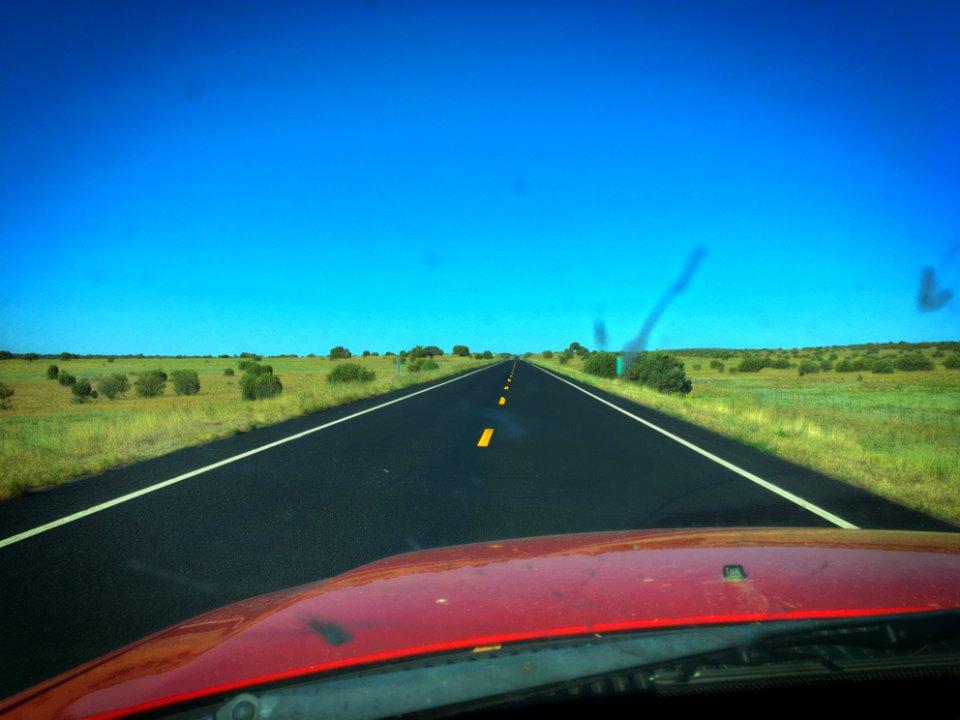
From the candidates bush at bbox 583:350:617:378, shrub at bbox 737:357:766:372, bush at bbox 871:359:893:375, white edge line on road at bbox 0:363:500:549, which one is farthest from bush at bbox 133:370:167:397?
shrub at bbox 737:357:766:372

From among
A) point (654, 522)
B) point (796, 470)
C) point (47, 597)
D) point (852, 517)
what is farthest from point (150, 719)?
point (796, 470)

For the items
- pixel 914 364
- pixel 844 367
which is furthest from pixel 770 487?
pixel 844 367

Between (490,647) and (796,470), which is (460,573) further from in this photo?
(796,470)

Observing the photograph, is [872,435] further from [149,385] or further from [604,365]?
[149,385]

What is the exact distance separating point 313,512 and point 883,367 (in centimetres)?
5007

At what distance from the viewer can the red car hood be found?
2121 millimetres

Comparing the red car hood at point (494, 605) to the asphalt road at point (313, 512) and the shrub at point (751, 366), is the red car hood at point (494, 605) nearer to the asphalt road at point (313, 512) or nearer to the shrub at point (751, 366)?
the asphalt road at point (313, 512)

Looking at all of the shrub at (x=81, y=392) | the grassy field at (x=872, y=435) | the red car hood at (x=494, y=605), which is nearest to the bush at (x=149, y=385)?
the shrub at (x=81, y=392)

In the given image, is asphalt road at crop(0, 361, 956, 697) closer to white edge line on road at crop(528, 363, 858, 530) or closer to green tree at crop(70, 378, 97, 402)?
white edge line on road at crop(528, 363, 858, 530)

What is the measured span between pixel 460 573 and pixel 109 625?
7.10 ft

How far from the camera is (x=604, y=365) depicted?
51969 mm

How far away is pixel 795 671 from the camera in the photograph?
1.98 m

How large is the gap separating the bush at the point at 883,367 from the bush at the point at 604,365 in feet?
60.4

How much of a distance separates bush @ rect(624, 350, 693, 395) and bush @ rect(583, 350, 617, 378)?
9.98 meters
